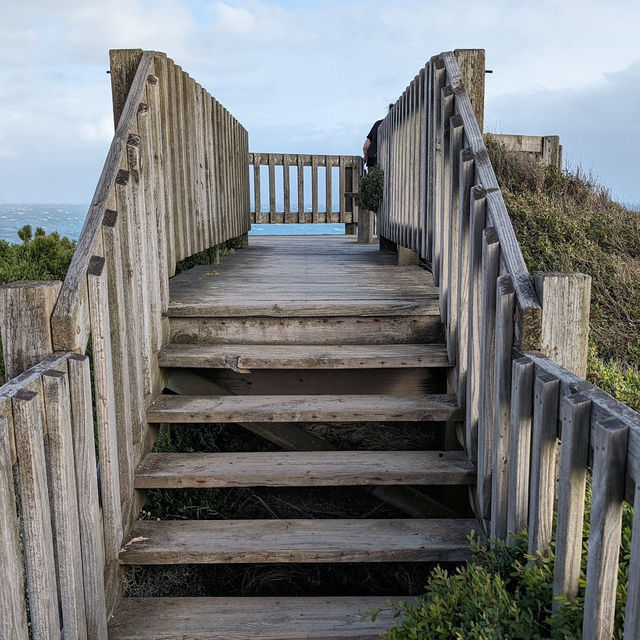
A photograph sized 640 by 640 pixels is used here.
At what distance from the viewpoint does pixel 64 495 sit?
187 cm

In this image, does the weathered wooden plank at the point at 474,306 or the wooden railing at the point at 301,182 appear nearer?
the weathered wooden plank at the point at 474,306

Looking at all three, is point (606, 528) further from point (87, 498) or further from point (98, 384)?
point (98, 384)

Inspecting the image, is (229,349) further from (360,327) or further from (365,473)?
(365,473)

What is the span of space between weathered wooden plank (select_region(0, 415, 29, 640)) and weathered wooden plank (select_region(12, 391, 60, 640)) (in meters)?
0.07

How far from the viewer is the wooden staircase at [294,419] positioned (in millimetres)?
2424

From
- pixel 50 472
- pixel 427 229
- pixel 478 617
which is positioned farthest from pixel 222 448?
pixel 478 617

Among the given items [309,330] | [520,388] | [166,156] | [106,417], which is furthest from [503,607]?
[166,156]

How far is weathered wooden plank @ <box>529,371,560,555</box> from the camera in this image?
71.1 inches

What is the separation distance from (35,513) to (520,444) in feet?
4.59

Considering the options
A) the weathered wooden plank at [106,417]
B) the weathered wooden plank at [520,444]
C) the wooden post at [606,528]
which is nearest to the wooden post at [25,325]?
the weathered wooden plank at [106,417]

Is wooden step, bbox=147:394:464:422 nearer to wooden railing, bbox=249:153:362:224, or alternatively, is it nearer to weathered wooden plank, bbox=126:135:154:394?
weathered wooden plank, bbox=126:135:154:394

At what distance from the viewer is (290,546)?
2.54 metres

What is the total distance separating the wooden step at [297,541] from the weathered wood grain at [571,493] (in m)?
0.86

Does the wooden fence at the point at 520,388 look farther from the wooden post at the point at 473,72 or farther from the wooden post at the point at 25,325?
the wooden post at the point at 25,325
